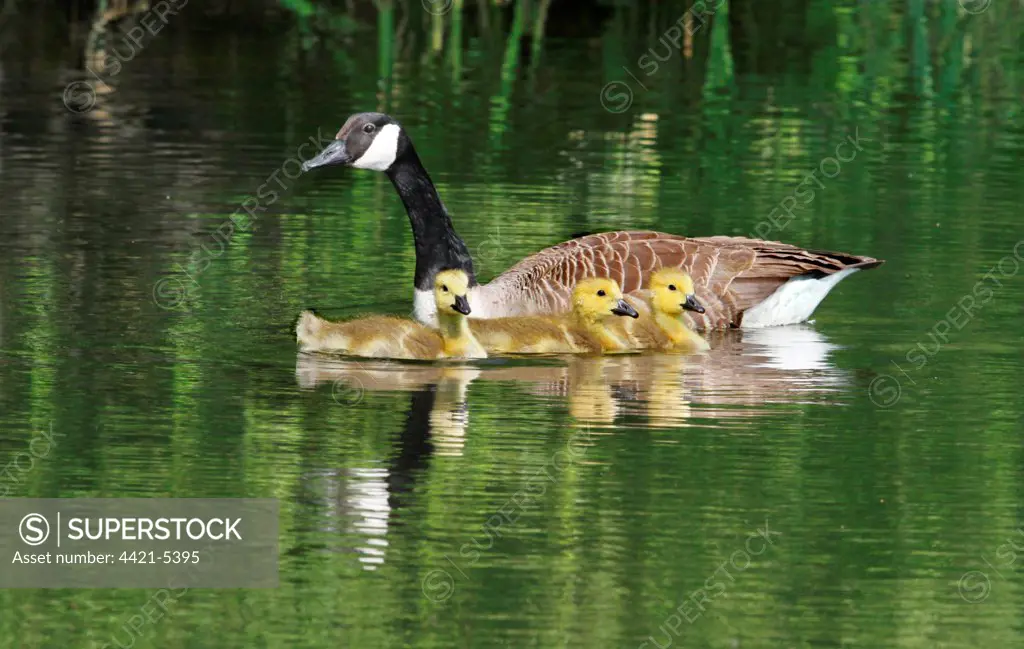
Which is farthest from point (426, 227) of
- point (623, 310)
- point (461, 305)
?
point (623, 310)

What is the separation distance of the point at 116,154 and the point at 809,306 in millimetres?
8184

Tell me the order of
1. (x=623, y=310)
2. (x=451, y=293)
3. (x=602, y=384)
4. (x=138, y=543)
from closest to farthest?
(x=138, y=543)
(x=602, y=384)
(x=451, y=293)
(x=623, y=310)

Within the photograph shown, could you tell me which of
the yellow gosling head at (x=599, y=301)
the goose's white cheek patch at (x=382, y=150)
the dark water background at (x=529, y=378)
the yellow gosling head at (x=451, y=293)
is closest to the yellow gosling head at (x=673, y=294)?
the yellow gosling head at (x=599, y=301)

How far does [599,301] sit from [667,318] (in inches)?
19.5

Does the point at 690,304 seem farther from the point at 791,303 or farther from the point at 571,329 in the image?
the point at 791,303

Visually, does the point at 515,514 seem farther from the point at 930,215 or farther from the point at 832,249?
the point at 930,215

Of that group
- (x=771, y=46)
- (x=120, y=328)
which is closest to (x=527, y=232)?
(x=120, y=328)

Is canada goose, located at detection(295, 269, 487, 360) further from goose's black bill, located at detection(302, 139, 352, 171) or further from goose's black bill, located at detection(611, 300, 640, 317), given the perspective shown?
goose's black bill, located at detection(302, 139, 352, 171)

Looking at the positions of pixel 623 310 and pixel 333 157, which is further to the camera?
pixel 333 157

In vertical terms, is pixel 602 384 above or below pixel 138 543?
above

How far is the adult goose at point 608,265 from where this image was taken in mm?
14406

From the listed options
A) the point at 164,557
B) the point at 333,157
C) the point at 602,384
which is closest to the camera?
the point at 164,557

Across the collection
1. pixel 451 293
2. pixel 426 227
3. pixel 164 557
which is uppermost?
pixel 426 227

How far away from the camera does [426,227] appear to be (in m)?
14.9
